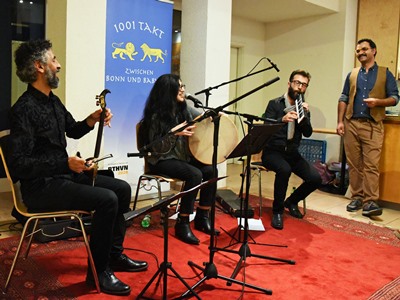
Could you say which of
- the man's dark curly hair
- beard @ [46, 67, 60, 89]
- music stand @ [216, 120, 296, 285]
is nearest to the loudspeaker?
music stand @ [216, 120, 296, 285]

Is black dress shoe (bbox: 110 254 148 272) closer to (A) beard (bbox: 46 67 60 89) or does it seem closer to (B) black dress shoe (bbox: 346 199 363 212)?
(A) beard (bbox: 46 67 60 89)

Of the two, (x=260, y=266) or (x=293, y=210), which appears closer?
(x=260, y=266)

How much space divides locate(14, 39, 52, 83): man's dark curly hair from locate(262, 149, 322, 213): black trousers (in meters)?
1.94

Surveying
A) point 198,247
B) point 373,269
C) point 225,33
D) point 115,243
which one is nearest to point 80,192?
point 115,243

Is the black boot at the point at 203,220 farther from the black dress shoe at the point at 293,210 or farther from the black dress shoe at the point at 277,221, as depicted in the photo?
the black dress shoe at the point at 293,210

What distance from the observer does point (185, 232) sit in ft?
9.64

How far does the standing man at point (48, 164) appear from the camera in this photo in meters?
2.02

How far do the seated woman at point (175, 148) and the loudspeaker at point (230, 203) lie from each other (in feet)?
1.50

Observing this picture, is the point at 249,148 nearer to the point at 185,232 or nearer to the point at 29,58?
the point at 185,232

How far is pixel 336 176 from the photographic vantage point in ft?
16.1

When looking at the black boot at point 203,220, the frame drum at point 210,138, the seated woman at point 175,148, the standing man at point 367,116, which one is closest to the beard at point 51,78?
the seated woman at point 175,148

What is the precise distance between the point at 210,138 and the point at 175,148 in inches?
12.3

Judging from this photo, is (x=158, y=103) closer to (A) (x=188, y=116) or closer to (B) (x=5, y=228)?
(A) (x=188, y=116)

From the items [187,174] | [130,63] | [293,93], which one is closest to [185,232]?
[187,174]
